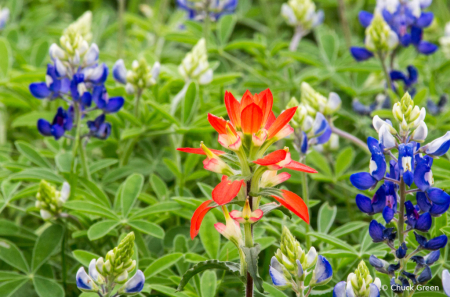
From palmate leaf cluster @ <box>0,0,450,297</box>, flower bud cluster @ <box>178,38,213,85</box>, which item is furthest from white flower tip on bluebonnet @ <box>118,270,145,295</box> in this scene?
flower bud cluster @ <box>178,38,213,85</box>

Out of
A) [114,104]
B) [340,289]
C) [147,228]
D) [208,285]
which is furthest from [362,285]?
Result: [114,104]

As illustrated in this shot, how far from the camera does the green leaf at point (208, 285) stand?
1509mm

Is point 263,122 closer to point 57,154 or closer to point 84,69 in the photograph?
point 84,69

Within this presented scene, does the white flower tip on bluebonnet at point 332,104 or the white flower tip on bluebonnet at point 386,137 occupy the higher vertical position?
the white flower tip on bluebonnet at point 386,137

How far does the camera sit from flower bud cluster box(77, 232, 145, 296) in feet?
4.08

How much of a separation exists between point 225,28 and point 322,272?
1876 millimetres

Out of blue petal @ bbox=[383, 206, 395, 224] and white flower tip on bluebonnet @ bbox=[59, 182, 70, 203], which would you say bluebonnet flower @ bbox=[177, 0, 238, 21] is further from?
blue petal @ bbox=[383, 206, 395, 224]

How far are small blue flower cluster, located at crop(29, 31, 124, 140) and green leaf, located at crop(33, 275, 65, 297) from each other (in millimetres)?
514

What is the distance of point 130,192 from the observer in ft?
5.99

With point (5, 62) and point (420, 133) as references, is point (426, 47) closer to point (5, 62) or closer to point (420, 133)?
point (420, 133)

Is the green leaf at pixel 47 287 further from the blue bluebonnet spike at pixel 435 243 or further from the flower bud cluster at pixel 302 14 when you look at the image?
the flower bud cluster at pixel 302 14

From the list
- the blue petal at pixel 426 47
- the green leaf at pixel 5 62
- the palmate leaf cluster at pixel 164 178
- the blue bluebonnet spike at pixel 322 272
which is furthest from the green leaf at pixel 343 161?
the green leaf at pixel 5 62

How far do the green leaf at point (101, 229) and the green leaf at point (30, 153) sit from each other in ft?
1.68

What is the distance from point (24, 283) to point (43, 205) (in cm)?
27
